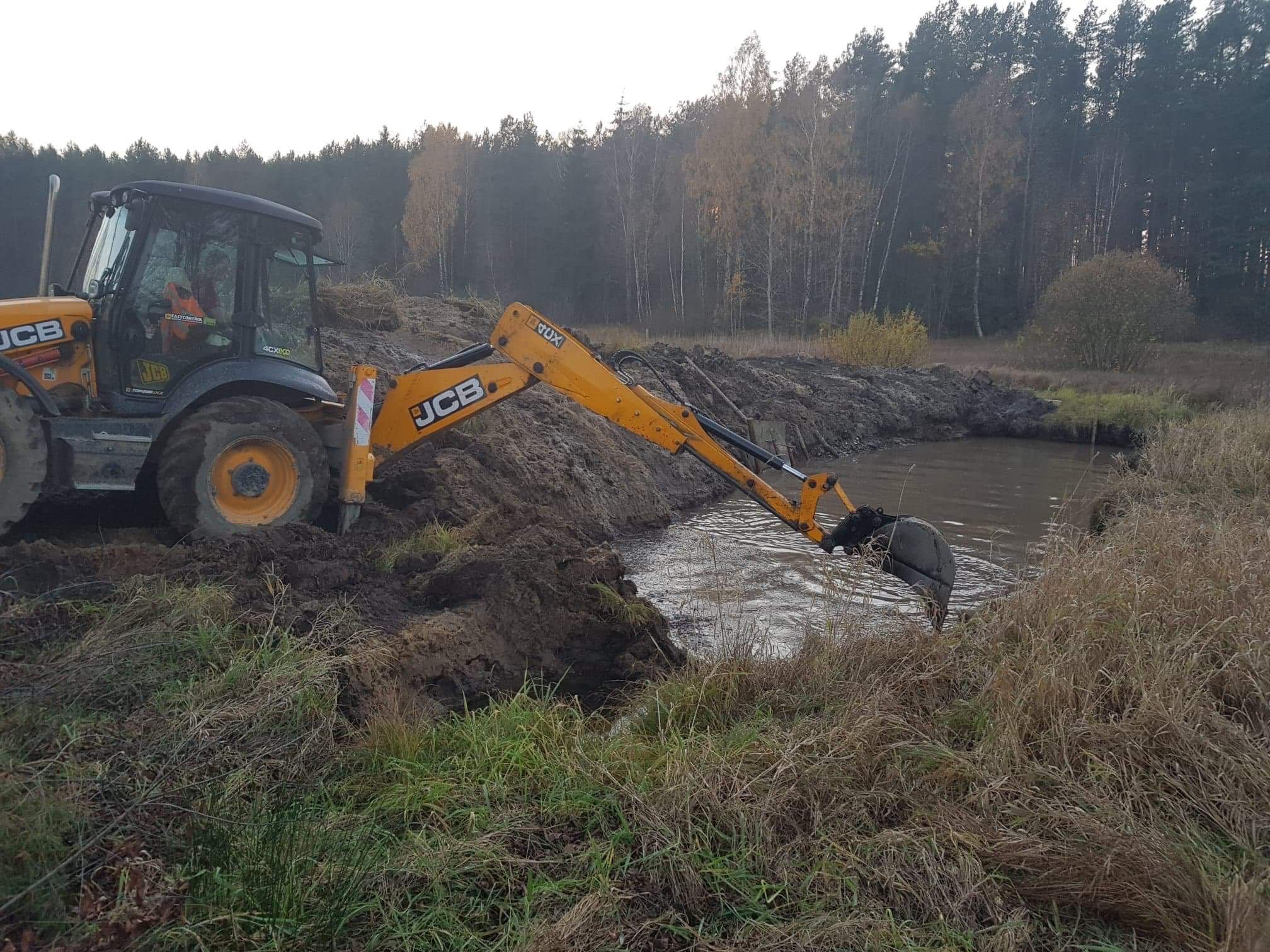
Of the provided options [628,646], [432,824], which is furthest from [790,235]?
[432,824]

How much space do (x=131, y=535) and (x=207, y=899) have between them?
→ 4.46 metres

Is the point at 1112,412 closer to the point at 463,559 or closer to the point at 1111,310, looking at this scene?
the point at 1111,310

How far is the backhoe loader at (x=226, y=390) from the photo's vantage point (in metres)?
5.64

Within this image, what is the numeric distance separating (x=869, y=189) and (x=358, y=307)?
30.1m

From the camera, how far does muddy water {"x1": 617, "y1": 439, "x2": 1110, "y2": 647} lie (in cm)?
601

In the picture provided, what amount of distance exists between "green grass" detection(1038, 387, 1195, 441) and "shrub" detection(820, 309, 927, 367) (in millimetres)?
→ 4642

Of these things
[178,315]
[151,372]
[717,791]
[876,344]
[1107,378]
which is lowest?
[717,791]

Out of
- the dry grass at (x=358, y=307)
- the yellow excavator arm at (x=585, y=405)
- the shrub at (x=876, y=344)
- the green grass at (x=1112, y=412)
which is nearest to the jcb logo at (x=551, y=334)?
the yellow excavator arm at (x=585, y=405)

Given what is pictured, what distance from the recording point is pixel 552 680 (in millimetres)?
5133

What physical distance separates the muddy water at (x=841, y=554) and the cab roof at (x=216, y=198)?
12.9 feet

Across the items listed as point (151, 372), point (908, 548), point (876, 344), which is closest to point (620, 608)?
point (908, 548)

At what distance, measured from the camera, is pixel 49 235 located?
5.99 meters

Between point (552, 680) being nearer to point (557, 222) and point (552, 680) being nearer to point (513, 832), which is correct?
point (513, 832)

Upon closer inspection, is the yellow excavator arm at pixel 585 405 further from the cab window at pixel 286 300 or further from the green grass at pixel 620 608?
the green grass at pixel 620 608
